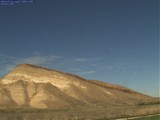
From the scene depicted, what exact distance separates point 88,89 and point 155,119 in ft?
192

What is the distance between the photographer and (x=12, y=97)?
85375 mm

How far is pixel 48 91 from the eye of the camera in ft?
285

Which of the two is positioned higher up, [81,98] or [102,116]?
[81,98]

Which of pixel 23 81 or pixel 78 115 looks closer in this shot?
pixel 78 115

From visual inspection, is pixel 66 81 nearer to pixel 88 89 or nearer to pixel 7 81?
pixel 88 89

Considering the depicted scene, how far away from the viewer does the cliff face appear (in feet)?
271

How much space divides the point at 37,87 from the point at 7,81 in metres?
9.33

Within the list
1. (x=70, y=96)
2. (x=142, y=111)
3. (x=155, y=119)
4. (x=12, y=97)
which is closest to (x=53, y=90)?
(x=70, y=96)

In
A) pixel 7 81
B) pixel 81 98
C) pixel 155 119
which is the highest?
pixel 7 81

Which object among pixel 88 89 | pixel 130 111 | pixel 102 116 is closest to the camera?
pixel 102 116

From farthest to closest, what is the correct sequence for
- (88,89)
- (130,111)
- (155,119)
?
1. (88,89)
2. (130,111)
3. (155,119)

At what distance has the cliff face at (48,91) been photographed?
82625mm

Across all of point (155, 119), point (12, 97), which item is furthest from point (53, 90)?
point (155, 119)

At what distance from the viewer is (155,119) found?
40.2 meters
